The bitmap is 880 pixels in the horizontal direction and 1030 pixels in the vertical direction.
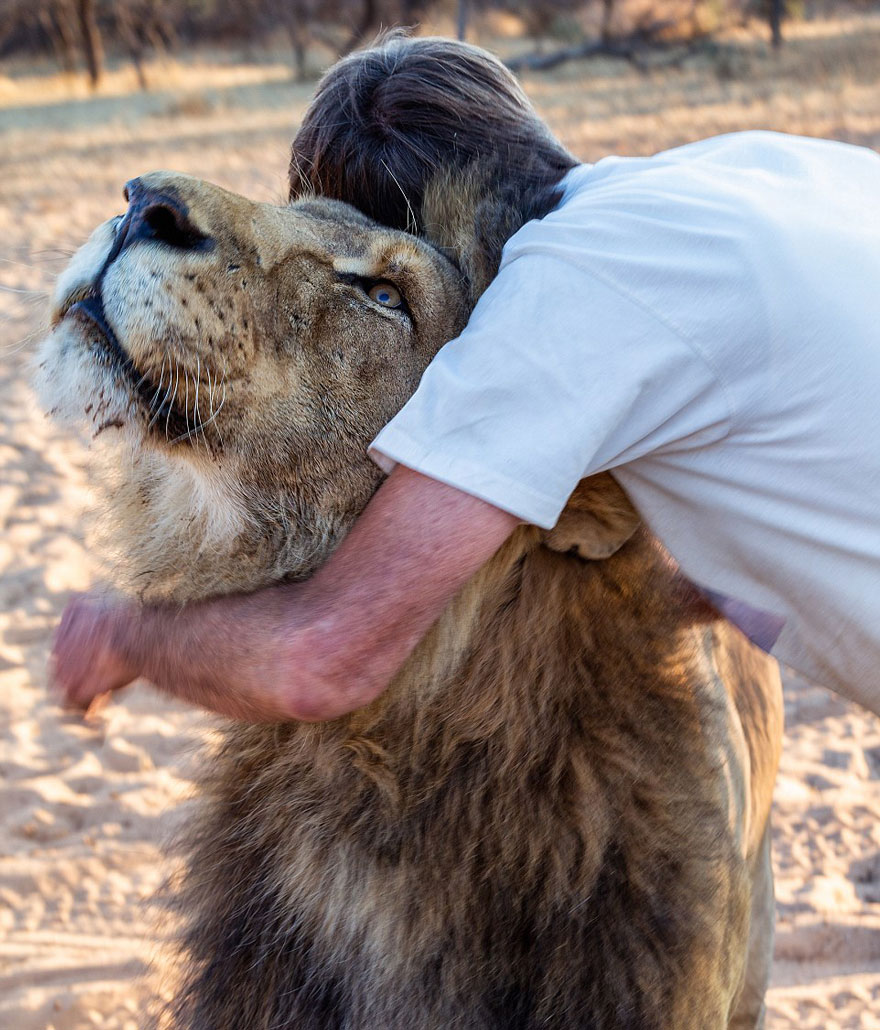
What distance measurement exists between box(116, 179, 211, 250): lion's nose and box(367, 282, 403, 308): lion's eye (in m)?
0.34

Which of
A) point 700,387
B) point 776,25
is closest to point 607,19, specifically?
point 776,25

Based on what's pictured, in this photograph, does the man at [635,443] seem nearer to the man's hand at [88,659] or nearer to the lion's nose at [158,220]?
the man's hand at [88,659]

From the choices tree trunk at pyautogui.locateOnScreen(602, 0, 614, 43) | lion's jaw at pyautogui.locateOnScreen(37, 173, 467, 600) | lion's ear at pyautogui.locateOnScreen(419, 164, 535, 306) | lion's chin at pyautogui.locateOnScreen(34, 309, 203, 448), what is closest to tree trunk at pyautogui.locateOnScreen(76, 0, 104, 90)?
tree trunk at pyautogui.locateOnScreen(602, 0, 614, 43)

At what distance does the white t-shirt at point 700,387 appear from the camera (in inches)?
66.6

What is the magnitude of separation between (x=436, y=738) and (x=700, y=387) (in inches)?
27.4

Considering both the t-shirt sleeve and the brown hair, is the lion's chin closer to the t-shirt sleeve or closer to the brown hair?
the t-shirt sleeve

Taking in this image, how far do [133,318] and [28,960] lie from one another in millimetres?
2048

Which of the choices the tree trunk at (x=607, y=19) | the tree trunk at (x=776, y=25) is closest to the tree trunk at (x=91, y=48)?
the tree trunk at (x=607, y=19)

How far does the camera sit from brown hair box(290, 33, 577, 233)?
2176mm

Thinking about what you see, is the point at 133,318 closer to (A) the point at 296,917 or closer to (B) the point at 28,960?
(A) the point at 296,917

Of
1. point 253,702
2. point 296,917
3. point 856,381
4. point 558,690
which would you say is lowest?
point 296,917

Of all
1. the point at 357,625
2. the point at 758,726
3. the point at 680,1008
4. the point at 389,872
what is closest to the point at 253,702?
the point at 357,625

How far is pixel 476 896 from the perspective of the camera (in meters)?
1.98

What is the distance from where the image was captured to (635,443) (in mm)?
1782
